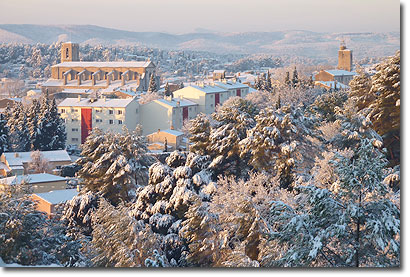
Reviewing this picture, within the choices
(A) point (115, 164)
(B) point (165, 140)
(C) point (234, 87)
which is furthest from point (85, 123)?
(C) point (234, 87)

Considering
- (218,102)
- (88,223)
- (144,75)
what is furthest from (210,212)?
(144,75)

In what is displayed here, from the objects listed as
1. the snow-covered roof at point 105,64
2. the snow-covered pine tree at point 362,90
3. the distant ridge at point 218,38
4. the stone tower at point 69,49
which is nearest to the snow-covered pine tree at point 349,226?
the distant ridge at point 218,38

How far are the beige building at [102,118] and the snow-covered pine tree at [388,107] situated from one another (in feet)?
17.4

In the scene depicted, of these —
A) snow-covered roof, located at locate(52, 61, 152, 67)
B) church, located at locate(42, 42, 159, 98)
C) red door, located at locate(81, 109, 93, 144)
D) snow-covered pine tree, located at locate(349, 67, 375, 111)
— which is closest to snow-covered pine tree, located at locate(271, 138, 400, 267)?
snow-covered pine tree, located at locate(349, 67, 375, 111)

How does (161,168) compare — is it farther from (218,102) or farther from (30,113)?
(218,102)

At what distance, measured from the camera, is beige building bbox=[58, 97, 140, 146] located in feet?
44.7

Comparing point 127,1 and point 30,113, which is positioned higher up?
point 127,1

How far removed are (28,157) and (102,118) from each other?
7.87ft

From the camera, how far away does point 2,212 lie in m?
7.63

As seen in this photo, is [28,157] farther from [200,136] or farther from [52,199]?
[200,136]

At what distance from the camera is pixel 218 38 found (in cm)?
858

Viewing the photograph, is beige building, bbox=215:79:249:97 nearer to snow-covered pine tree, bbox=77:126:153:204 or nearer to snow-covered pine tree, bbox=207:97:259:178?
snow-covered pine tree, bbox=77:126:153:204

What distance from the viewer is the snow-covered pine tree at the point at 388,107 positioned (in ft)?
25.2

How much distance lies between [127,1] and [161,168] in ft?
11.6
